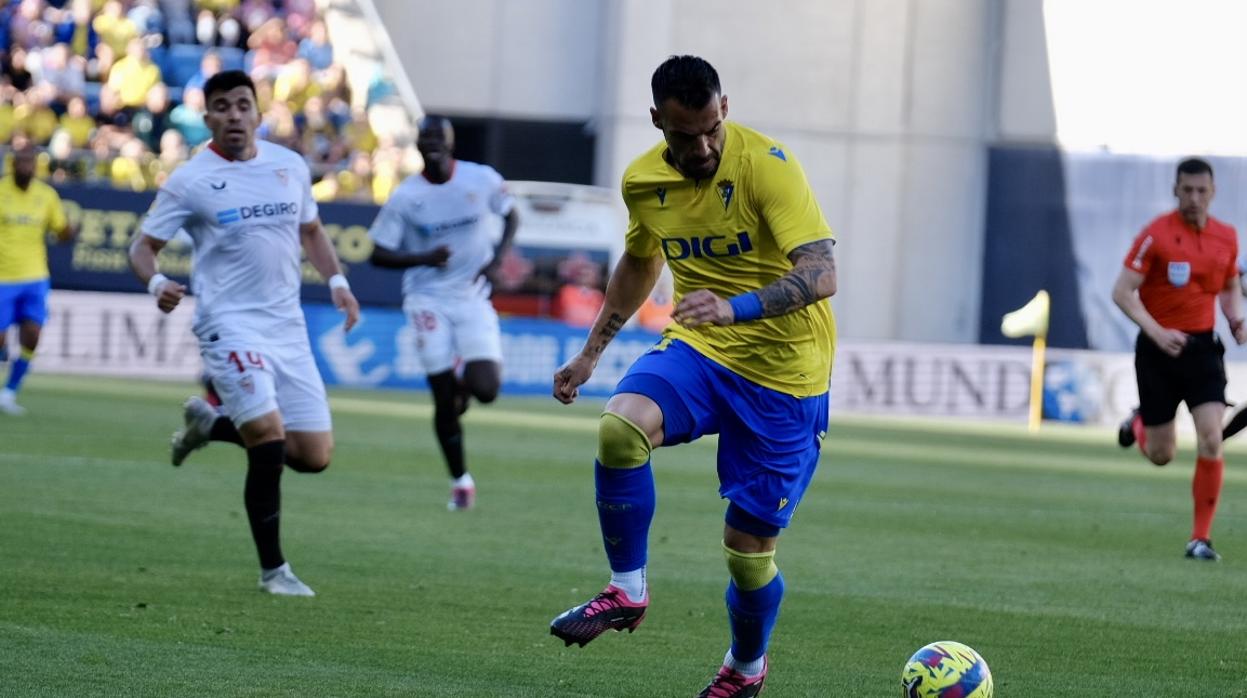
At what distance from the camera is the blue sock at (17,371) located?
18609 mm

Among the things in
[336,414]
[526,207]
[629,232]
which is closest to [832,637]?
[629,232]

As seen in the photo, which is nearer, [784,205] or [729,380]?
[784,205]

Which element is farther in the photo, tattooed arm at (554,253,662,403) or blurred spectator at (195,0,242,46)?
blurred spectator at (195,0,242,46)

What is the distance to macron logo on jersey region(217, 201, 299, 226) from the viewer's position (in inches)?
347

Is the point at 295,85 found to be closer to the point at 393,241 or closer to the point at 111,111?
the point at 111,111

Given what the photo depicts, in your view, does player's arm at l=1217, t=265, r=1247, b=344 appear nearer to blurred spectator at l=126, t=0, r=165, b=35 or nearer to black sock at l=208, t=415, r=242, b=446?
black sock at l=208, t=415, r=242, b=446

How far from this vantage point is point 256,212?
8.88 m

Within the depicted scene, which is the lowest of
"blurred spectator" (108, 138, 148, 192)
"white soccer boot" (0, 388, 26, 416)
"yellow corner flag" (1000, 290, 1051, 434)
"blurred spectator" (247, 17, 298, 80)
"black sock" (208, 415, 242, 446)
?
"yellow corner flag" (1000, 290, 1051, 434)

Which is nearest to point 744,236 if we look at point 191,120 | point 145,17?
point 191,120

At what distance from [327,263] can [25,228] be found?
1058 cm

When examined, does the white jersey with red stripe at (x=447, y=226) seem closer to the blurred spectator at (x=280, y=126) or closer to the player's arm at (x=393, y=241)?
the player's arm at (x=393, y=241)

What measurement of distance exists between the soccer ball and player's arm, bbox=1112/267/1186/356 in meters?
5.82

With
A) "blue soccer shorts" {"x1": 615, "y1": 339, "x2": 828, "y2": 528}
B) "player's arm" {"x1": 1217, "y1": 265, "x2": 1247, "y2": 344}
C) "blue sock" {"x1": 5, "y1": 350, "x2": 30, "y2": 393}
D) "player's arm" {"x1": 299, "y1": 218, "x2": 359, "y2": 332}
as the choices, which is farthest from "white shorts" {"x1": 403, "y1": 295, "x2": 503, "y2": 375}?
"blue sock" {"x1": 5, "y1": 350, "x2": 30, "y2": 393}

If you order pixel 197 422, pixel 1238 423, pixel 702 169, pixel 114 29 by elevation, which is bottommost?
pixel 1238 423
